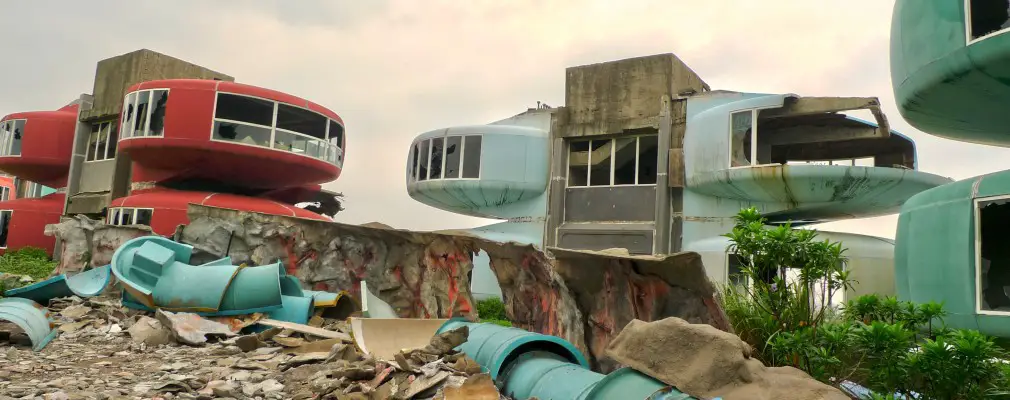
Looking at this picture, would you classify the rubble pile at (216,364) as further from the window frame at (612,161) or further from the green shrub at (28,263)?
the green shrub at (28,263)

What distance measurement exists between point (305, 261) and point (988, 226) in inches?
516

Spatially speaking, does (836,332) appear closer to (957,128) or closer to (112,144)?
(957,128)

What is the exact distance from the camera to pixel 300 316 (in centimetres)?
1148

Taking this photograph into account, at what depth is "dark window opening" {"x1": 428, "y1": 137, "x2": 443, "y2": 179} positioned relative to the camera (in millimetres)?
23016

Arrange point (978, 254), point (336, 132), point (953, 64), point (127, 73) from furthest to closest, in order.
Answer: point (127, 73), point (336, 132), point (953, 64), point (978, 254)

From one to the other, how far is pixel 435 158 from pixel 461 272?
10.2 m

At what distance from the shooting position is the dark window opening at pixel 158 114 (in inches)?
855

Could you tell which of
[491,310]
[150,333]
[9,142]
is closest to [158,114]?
[9,142]

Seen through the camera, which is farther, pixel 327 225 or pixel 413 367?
pixel 327 225

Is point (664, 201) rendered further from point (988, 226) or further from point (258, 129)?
point (258, 129)

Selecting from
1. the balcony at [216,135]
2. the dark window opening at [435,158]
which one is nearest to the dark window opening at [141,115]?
the balcony at [216,135]

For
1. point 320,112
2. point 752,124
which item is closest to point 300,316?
point 752,124

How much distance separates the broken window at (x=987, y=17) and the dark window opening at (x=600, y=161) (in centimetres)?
1196

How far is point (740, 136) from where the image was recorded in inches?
712
